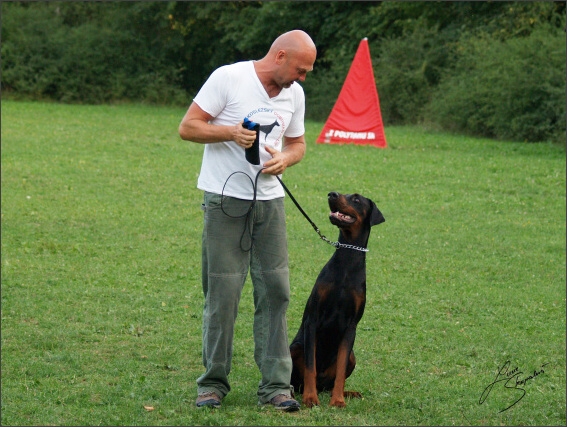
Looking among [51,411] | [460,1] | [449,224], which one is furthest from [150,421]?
[460,1]

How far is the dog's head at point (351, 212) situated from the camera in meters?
5.34

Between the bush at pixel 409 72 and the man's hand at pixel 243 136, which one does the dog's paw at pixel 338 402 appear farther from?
the bush at pixel 409 72

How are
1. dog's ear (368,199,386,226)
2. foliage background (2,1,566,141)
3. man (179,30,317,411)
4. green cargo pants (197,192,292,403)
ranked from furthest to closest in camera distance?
foliage background (2,1,566,141) → dog's ear (368,199,386,226) → green cargo pants (197,192,292,403) → man (179,30,317,411)

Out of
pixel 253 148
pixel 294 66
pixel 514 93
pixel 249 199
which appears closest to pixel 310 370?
pixel 249 199

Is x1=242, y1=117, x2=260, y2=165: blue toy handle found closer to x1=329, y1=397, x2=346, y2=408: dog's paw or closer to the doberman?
the doberman

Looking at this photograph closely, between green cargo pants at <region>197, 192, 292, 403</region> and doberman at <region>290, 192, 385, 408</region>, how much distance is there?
0.55 ft

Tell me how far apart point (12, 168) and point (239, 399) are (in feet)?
38.6

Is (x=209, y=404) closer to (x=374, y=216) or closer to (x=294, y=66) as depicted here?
(x=374, y=216)

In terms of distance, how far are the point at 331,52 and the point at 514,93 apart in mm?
12383

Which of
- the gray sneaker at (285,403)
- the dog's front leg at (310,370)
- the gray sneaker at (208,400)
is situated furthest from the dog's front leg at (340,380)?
the gray sneaker at (208,400)

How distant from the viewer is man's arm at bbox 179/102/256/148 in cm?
478

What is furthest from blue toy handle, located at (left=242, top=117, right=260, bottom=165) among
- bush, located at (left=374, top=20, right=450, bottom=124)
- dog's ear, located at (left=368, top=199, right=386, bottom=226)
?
bush, located at (left=374, top=20, right=450, bottom=124)

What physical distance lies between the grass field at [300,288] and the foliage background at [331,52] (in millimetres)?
4695

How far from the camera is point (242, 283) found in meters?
5.13
